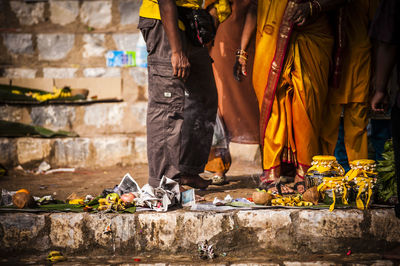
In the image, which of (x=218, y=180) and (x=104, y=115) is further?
(x=104, y=115)

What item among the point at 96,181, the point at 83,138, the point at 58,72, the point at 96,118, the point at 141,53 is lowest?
the point at 96,181

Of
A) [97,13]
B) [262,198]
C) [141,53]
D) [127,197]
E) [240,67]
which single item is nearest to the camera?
[262,198]

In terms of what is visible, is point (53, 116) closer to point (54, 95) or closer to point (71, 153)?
point (54, 95)

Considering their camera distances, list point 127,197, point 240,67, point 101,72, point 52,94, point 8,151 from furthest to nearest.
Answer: point 101,72 → point 52,94 → point 8,151 → point 240,67 → point 127,197

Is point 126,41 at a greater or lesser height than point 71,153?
greater

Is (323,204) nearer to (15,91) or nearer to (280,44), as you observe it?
(280,44)

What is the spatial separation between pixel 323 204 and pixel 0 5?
5.74 m

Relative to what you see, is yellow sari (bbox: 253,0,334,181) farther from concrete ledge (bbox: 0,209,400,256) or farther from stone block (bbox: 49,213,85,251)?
stone block (bbox: 49,213,85,251)

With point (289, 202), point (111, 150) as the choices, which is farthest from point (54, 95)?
point (289, 202)

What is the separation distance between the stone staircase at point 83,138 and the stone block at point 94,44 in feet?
3.15

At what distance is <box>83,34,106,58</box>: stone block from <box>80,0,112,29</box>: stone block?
210mm

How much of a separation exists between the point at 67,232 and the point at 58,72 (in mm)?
3938

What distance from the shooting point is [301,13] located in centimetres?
338

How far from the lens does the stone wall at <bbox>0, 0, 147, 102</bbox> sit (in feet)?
21.0
